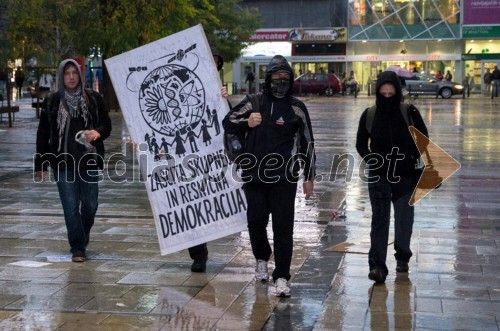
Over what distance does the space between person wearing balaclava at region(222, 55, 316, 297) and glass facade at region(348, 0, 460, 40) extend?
53.7 metres

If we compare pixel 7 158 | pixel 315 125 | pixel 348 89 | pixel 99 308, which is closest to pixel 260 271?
pixel 99 308

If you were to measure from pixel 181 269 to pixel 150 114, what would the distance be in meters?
Answer: 1.32

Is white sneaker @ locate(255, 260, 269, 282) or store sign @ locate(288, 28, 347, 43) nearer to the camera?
white sneaker @ locate(255, 260, 269, 282)

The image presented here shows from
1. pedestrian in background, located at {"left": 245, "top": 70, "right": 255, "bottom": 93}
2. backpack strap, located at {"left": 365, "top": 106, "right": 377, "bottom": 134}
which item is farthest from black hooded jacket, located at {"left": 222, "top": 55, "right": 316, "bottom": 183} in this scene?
pedestrian in background, located at {"left": 245, "top": 70, "right": 255, "bottom": 93}

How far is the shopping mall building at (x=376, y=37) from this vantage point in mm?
58188

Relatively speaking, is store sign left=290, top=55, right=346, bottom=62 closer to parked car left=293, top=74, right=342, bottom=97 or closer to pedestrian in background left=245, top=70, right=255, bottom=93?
pedestrian in background left=245, top=70, right=255, bottom=93

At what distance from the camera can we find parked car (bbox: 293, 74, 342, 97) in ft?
174

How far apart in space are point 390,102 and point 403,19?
54008mm

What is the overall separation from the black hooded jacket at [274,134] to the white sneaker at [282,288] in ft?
2.42

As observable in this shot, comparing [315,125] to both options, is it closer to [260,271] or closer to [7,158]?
[7,158]

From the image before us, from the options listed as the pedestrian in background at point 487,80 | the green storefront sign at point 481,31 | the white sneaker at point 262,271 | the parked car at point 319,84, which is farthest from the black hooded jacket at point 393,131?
the green storefront sign at point 481,31

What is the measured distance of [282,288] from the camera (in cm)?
650

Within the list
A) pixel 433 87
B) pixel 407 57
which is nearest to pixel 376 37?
pixel 407 57

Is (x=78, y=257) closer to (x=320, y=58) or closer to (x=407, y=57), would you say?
(x=407, y=57)
